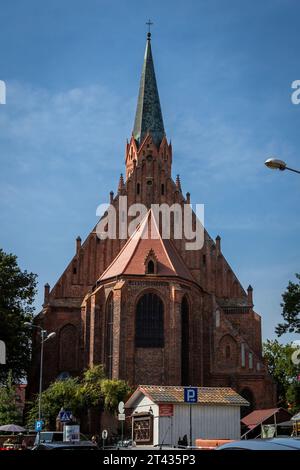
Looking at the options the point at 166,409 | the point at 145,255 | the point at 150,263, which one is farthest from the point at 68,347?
the point at 166,409

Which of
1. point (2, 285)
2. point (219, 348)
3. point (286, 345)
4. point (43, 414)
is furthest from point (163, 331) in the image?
point (286, 345)

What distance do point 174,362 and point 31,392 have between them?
1214cm

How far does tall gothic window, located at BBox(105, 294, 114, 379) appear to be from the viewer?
46631 mm

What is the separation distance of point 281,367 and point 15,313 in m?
27.2

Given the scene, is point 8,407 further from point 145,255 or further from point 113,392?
point 145,255

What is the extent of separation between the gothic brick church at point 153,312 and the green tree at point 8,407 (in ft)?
17.7

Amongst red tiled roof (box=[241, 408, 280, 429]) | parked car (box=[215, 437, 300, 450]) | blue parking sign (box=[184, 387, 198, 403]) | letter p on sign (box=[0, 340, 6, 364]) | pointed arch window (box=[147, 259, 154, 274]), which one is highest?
pointed arch window (box=[147, 259, 154, 274])

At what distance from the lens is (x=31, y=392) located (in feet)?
163

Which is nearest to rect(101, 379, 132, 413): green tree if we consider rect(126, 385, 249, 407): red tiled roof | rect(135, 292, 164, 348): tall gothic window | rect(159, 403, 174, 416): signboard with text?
rect(135, 292, 164, 348): tall gothic window

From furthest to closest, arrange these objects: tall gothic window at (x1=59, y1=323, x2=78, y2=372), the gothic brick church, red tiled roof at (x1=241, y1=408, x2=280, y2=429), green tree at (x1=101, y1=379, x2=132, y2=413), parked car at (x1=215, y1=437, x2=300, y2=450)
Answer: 1. tall gothic window at (x1=59, y1=323, x2=78, y2=372)
2. the gothic brick church
3. green tree at (x1=101, y1=379, x2=132, y2=413)
4. red tiled roof at (x1=241, y1=408, x2=280, y2=429)
5. parked car at (x1=215, y1=437, x2=300, y2=450)

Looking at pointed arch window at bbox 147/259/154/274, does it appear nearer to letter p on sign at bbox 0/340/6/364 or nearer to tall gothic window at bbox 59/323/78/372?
tall gothic window at bbox 59/323/78/372

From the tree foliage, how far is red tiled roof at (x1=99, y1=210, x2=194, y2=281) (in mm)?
8686

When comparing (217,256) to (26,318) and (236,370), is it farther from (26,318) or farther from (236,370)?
(26,318)
